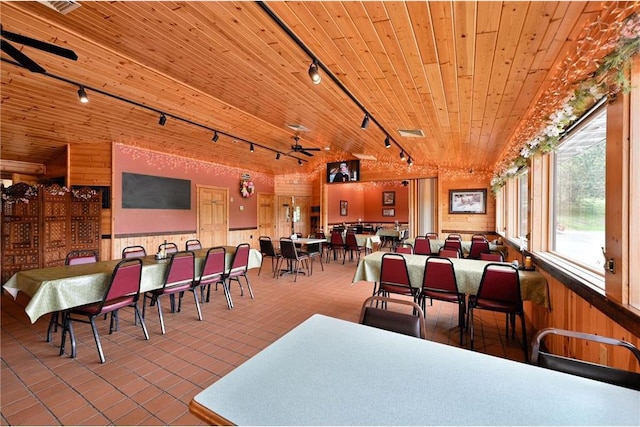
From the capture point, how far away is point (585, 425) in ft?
2.70

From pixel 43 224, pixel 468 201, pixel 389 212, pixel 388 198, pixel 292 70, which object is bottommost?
pixel 43 224

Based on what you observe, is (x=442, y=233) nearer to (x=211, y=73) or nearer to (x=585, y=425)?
(x=211, y=73)

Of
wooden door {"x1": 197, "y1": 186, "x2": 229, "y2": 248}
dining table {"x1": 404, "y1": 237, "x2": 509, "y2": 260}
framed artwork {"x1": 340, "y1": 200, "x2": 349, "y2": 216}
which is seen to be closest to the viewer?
dining table {"x1": 404, "y1": 237, "x2": 509, "y2": 260}

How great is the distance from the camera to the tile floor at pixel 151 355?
1928 millimetres

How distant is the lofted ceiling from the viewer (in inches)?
76.9

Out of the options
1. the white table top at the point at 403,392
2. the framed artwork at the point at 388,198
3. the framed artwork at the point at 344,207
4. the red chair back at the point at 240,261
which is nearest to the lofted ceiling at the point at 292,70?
the white table top at the point at 403,392

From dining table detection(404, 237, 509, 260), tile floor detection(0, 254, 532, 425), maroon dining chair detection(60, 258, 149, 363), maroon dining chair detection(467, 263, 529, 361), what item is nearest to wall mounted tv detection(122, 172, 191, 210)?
tile floor detection(0, 254, 532, 425)

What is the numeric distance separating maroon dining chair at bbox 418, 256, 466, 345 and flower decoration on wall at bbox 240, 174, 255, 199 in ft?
21.6

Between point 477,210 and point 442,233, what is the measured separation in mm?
1055

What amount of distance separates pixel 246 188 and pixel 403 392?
819 centimetres

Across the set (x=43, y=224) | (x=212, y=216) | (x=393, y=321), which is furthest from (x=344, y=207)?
(x=393, y=321)

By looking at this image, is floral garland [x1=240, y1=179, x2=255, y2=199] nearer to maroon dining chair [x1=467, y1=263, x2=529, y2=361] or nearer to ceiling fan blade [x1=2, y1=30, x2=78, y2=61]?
ceiling fan blade [x1=2, y1=30, x2=78, y2=61]

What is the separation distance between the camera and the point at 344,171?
8.51m

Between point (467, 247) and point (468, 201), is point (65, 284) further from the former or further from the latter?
point (468, 201)
